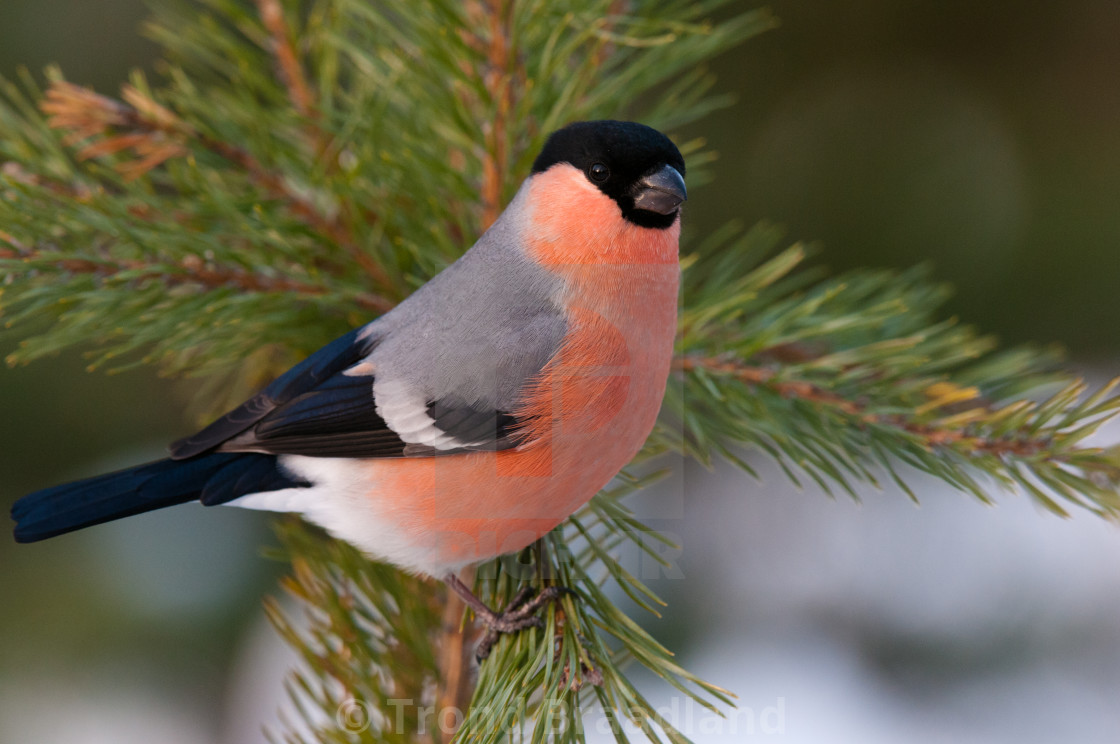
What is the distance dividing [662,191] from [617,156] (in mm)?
82

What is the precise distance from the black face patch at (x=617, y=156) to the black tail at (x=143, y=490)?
0.58 meters

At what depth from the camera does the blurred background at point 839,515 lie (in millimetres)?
1588

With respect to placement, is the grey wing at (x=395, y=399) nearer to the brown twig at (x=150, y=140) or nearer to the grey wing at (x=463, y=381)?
the grey wing at (x=463, y=381)

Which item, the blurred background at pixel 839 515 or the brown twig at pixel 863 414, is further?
the blurred background at pixel 839 515

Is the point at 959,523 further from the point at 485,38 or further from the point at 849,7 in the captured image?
the point at 485,38

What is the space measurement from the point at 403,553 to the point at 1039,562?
1192 millimetres

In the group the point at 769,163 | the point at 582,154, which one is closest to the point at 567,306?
the point at 582,154

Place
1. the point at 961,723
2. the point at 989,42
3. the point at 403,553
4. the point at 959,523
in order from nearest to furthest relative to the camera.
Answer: the point at 403,553
the point at 961,723
the point at 959,523
the point at 989,42

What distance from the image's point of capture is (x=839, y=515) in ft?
6.09

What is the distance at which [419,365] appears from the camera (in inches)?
46.9
